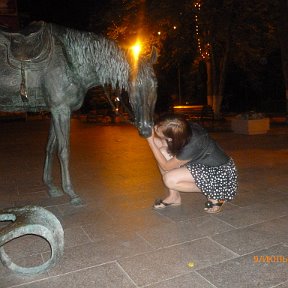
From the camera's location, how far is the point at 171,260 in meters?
2.82

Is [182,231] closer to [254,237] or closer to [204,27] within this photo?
[254,237]

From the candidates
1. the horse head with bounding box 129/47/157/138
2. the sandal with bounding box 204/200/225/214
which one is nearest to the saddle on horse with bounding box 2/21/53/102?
the horse head with bounding box 129/47/157/138

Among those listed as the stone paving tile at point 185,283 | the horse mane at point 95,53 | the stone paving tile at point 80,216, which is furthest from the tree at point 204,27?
the stone paving tile at point 185,283

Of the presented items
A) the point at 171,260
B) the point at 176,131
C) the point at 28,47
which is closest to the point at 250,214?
the point at 176,131

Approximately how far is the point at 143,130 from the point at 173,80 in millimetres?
35892

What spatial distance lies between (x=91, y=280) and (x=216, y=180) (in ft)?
6.16

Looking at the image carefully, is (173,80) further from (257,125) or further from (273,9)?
(257,125)

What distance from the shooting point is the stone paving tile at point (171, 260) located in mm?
2604

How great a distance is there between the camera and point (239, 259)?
2.80 metres

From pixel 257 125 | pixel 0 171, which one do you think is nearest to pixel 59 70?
pixel 0 171

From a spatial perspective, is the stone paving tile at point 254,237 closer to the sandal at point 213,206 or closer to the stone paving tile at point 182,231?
the stone paving tile at point 182,231

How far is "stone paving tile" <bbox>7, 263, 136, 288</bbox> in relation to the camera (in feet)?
8.20

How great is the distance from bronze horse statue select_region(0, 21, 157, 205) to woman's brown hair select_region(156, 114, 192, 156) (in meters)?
0.28

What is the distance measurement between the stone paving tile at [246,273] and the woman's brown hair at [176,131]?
132cm
